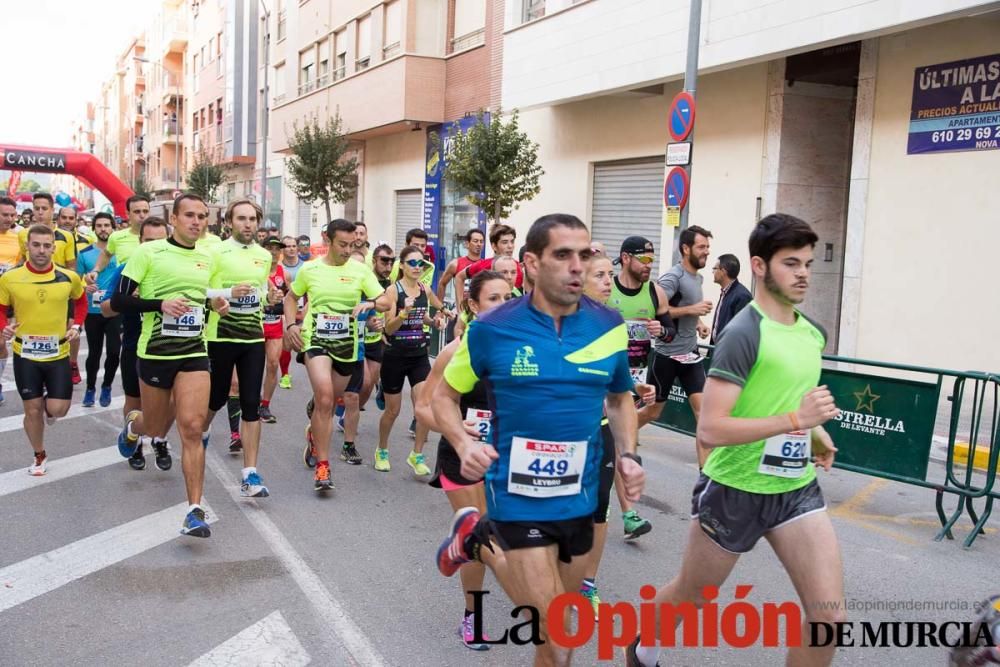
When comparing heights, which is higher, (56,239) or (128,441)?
(56,239)

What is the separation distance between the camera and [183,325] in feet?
19.4

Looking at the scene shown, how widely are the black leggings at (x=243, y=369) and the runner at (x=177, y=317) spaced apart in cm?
61

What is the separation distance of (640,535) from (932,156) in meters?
8.11

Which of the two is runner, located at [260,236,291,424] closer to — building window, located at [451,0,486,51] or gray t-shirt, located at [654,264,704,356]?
gray t-shirt, located at [654,264,704,356]

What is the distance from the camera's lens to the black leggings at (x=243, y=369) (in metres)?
6.62

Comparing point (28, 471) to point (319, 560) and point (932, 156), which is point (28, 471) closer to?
point (319, 560)

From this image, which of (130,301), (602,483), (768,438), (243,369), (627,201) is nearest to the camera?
(768,438)

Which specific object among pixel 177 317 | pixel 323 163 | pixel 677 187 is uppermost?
pixel 323 163

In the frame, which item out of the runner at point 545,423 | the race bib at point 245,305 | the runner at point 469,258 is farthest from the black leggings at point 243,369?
the runner at point 469,258

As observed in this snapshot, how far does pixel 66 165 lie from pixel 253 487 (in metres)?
19.8

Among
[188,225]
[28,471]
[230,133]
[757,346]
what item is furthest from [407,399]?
[230,133]

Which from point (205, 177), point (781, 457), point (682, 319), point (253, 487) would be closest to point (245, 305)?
point (253, 487)

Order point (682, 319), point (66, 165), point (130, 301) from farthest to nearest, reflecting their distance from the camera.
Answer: point (66, 165) → point (682, 319) → point (130, 301)

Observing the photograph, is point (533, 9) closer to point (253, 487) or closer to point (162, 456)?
point (162, 456)
